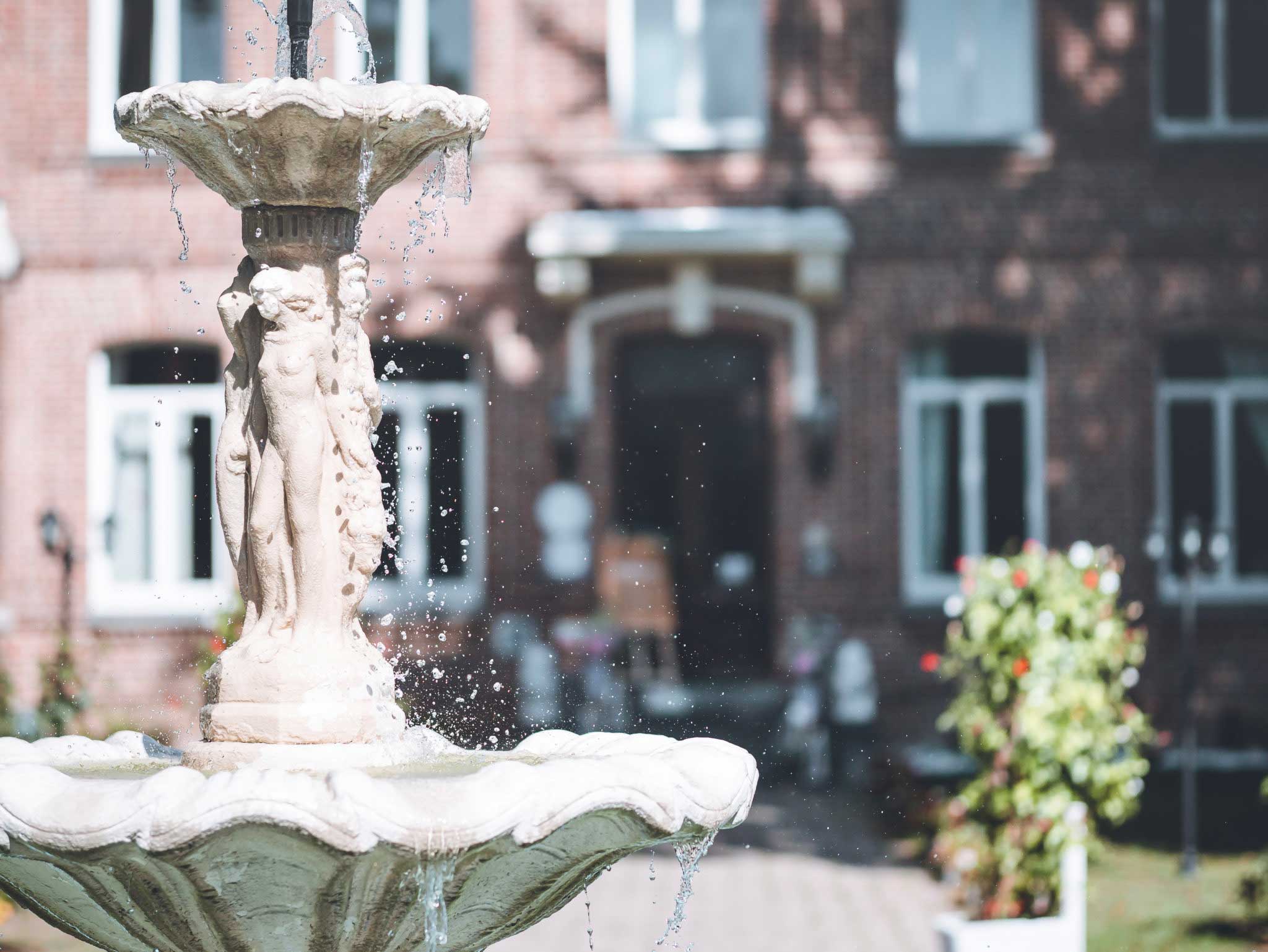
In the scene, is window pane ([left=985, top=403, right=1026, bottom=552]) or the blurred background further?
window pane ([left=985, top=403, right=1026, bottom=552])

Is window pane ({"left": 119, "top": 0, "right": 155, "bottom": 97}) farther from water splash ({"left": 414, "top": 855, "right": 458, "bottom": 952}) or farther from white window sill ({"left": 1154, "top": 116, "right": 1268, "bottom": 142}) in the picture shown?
water splash ({"left": 414, "top": 855, "right": 458, "bottom": 952})

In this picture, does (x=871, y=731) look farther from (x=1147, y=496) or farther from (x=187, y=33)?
(x=187, y=33)

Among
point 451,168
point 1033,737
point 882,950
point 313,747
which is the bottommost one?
point 882,950

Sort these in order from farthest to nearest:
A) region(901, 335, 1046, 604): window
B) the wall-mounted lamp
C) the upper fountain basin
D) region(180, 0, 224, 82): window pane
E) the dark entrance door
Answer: the dark entrance door
region(180, 0, 224, 82): window pane
region(901, 335, 1046, 604): window
the wall-mounted lamp
the upper fountain basin

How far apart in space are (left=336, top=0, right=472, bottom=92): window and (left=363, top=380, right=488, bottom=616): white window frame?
102 inches

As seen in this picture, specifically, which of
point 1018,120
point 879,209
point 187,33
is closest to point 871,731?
point 879,209

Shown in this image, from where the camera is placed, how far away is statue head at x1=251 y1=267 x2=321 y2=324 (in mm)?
5016

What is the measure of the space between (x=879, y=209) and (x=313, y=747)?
475 inches

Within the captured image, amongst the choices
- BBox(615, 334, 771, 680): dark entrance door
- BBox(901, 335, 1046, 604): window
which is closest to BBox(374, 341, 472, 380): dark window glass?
BBox(615, 334, 771, 680): dark entrance door

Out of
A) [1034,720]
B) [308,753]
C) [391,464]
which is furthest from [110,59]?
[308,753]

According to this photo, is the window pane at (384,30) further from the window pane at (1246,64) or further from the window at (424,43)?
the window pane at (1246,64)

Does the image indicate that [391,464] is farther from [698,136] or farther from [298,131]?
[298,131]

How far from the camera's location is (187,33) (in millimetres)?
16766

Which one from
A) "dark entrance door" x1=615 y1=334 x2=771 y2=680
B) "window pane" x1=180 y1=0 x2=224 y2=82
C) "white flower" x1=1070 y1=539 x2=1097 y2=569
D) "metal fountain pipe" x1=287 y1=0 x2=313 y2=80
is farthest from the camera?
"dark entrance door" x1=615 y1=334 x2=771 y2=680
